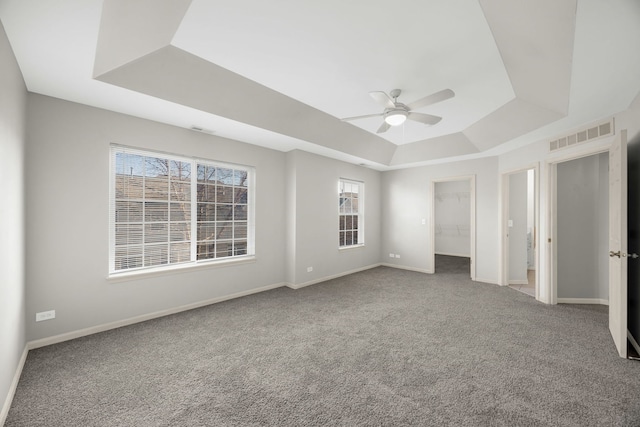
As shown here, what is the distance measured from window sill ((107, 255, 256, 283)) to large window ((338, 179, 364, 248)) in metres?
2.34

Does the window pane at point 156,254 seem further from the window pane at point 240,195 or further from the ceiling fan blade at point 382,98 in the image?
the ceiling fan blade at point 382,98

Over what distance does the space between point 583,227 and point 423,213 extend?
8.85ft

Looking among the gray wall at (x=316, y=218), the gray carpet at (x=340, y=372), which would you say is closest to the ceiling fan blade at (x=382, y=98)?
the gray wall at (x=316, y=218)

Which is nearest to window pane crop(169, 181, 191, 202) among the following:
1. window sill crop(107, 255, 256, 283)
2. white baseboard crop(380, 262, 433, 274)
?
window sill crop(107, 255, 256, 283)

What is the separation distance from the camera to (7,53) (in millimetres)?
1924

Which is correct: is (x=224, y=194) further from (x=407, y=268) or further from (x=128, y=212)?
(x=407, y=268)

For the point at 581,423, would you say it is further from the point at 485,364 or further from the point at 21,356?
the point at 21,356

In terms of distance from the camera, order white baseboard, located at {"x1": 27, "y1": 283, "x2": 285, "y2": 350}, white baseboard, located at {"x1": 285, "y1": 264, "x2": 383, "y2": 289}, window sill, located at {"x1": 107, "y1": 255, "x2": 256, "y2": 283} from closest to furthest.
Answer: white baseboard, located at {"x1": 27, "y1": 283, "x2": 285, "y2": 350}, window sill, located at {"x1": 107, "y1": 255, "x2": 256, "y2": 283}, white baseboard, located at {"x1": 285, "y1": 264, "x2": 383, "y2": 289}

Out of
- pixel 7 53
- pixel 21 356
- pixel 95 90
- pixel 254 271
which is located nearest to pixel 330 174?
pixel 254 271

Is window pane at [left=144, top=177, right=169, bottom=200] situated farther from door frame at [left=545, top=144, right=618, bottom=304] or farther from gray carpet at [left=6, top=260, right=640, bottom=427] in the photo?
door frame at [left=545, top=144, right=618, bottom=304]

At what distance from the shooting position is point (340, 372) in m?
2.30

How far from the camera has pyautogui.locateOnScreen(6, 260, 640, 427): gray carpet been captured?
5.94 feet

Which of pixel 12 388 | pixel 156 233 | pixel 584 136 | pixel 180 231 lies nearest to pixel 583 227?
pixel 584 136

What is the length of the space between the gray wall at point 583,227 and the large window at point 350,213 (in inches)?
143
